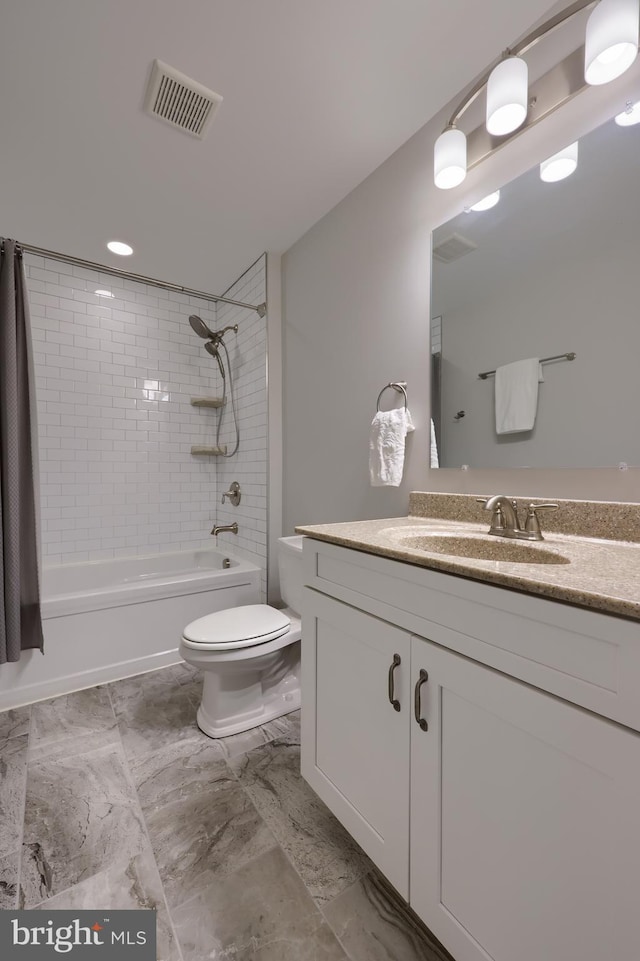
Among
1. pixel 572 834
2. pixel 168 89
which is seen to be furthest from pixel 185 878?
pixel 168 89

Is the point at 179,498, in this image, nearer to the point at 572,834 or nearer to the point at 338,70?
the point at 338,70

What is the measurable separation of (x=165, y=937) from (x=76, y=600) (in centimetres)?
139

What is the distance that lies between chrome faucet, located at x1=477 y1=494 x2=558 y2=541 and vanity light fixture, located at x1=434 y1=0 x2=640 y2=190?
1.05m

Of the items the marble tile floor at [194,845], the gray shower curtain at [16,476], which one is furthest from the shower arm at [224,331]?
the marble tile floor at [194,845]

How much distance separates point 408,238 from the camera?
158cm

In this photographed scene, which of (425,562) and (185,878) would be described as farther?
(185,878)

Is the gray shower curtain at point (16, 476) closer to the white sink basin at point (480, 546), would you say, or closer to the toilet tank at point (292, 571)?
the toilet tank at point (292, 571)

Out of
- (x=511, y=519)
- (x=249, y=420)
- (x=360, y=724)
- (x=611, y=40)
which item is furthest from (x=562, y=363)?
(x=249, y=420)

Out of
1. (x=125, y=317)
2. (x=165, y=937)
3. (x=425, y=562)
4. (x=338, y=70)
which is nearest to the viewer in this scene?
(x=425, y=562)

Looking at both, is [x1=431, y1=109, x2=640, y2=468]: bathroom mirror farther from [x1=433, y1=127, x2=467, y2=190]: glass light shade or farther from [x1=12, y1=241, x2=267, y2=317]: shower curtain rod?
[x1=12, y1=241, x2=267, y2=317]: shower curtain rod

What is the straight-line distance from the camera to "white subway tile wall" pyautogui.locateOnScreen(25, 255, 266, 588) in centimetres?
256

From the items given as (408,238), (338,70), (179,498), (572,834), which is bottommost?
(572,834)

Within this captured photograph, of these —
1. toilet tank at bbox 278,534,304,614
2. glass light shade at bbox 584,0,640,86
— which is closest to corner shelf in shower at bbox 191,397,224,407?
toilet tank at bbox 278,534,304,614

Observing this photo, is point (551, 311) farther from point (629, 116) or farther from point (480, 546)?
point (480, 546)
